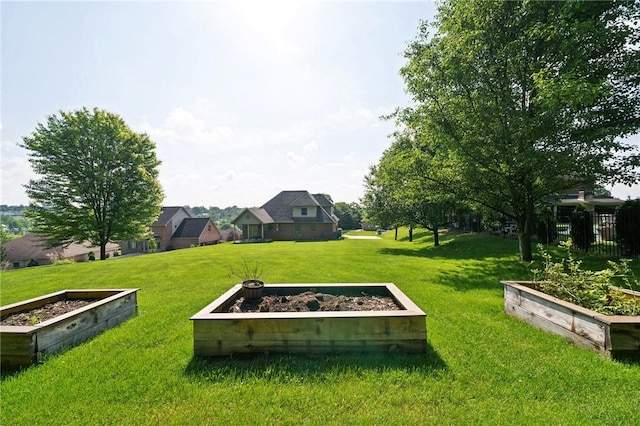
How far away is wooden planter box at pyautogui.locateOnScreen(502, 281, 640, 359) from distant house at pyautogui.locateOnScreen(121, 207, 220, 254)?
3931 centimetres

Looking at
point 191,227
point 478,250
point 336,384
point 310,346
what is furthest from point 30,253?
point 478,250

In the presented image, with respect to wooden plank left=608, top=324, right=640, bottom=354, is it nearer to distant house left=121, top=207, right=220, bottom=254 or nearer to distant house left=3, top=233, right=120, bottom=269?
distant house left=3, top=233, right=120, bottom=269

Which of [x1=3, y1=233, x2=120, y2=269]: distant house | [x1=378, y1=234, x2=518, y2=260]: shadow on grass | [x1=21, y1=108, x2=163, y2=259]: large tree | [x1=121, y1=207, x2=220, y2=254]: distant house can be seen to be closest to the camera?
[x1=378, y1=234, x2=518, y2=260]: shadow on grass

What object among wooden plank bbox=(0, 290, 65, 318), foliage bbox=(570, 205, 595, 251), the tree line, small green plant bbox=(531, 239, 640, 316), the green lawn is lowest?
the green lawn

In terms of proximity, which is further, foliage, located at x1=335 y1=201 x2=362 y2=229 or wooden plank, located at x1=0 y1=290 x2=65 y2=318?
foliage, located at x1=335 y1=201 x2=362 y2=229

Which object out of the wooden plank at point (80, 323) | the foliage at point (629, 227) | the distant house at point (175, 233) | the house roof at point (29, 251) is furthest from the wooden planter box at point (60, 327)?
the distant house at point (175, 233)

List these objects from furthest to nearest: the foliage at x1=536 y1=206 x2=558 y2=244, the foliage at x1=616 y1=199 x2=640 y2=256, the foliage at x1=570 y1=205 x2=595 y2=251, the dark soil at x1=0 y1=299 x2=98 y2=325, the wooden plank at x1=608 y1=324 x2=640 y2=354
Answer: the foliage at x1=536 y1=206 x2=558 y2=244
the foliage at x1=570 y1=205 x2=595 y2=251
the foliage at x1=616 y1=199 x2=640 y2=256
the dark soil at x1=0 y1=299 x2=98 y2=325
the wooden plank at x1=608 y1=324 x2=640 y2=354

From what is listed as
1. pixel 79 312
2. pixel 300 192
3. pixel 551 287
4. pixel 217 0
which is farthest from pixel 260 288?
pixel 300 192

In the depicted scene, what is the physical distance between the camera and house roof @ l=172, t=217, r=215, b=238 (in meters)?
39.3

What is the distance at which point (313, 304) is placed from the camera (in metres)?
4.92

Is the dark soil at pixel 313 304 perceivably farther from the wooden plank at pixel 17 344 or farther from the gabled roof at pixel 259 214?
the gabled roof at pixel 259 214

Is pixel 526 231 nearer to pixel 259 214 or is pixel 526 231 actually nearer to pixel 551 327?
pixel 551 327

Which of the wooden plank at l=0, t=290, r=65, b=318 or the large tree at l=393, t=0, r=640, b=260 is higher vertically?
the large tree at l=393, t=0, r=640, b=260

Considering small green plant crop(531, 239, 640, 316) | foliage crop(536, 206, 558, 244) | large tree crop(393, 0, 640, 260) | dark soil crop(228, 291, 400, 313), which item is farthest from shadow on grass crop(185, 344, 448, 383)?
foliage crop(536, 206, 558, 244)
